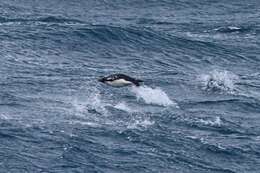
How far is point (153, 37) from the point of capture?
89.7 metres

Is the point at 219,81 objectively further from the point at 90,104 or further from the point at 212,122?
the point at 90,104

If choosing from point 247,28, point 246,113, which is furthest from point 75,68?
point 247,28

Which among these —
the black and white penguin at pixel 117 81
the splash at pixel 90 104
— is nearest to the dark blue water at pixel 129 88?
the splash at pixel 90 104

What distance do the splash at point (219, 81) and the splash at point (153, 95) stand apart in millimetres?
5183

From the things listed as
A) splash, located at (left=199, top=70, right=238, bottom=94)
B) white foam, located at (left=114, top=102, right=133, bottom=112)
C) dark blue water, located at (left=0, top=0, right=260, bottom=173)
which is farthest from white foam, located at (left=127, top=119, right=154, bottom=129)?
splash, located at (left=199, top=70, right=238, bottom=94)

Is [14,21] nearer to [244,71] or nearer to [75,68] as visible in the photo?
[75,68]

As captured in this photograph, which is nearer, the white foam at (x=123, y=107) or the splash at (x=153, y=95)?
the white foam at (x=123, y=107)

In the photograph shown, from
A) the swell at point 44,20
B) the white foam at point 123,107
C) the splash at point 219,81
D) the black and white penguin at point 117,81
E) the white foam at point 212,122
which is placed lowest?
the white foam at point 212,122

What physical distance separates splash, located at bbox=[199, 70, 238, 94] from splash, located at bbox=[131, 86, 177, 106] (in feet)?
17.0

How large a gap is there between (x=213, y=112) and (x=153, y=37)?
25.1 m

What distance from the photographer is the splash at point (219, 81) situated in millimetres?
73188

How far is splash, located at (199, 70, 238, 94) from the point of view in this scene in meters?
73.2

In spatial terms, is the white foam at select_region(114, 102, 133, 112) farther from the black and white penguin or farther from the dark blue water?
the black and white penguin

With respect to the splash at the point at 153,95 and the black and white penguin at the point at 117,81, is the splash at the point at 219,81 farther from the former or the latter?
the black and white penguin at the point at 117,81
